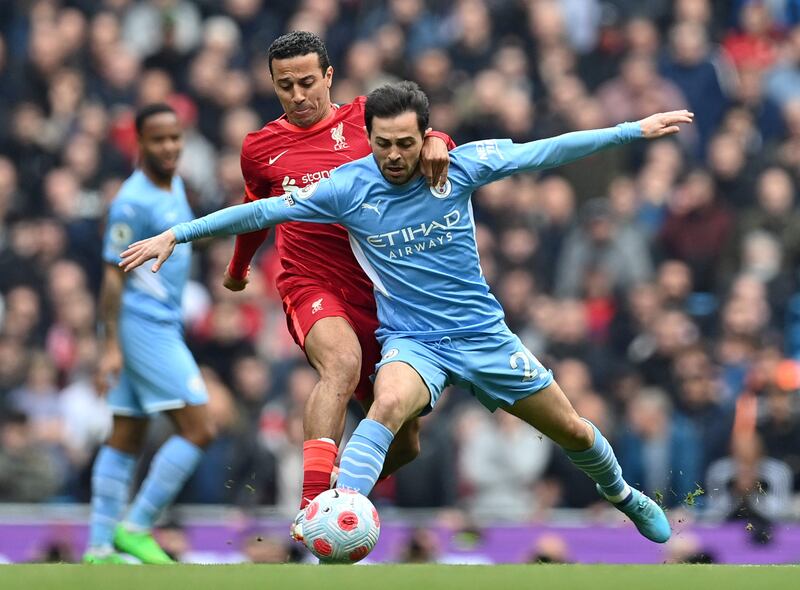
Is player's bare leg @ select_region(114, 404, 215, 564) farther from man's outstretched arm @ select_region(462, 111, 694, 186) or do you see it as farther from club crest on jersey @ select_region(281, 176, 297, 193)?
man's outstretched arm @ select_region(462, 111, 694, 186)

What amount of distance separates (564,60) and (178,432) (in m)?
6.59

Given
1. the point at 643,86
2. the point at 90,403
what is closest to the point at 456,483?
the point at 90,403

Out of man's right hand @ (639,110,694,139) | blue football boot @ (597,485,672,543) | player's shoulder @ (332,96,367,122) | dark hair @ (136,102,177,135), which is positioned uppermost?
dark hair @ (136,102,177,135)

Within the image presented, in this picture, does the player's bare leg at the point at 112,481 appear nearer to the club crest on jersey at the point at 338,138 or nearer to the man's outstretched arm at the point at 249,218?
the club crest on jersey at the point at 338,138

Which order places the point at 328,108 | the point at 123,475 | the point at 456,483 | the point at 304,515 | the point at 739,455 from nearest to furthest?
the point at 304,515 < the point at 328,108 < the point at 123,475 < the point at 739,455 < the point at 456,483

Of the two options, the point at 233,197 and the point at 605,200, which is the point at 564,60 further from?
the point at 233,197

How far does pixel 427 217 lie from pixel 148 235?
9.77 ft

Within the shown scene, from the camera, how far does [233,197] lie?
15.7 m

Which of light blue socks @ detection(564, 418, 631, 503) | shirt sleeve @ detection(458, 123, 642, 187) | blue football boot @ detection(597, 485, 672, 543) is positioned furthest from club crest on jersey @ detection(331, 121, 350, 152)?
blue football boot @ detection(597, 485, 672, 543)

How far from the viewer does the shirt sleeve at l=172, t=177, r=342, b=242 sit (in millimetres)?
8734

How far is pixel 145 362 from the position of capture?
1149cm

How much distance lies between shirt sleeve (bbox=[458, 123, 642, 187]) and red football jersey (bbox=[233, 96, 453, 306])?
3.03 ft

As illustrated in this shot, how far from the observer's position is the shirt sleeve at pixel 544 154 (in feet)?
29.6

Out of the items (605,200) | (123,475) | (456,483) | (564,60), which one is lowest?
(456,483)
